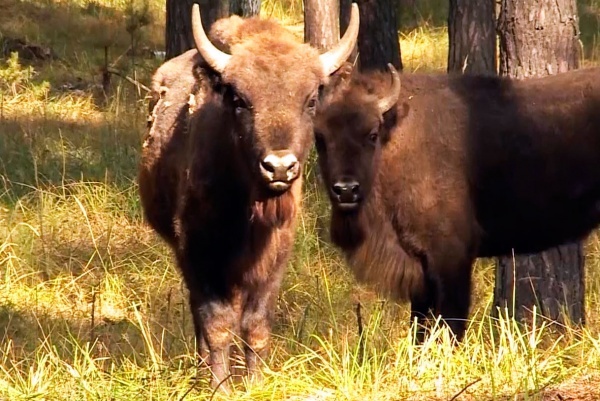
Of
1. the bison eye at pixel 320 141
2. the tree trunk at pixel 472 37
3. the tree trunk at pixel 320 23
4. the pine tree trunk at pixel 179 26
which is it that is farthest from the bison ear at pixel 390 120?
the tree trunk at pixel 320 23

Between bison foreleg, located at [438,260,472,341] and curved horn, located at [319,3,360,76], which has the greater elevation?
curved horn, located at [319,3,360,76]

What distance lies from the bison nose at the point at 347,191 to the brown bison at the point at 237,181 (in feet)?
1.60

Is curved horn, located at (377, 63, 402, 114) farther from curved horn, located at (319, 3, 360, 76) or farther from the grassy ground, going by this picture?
the grassy ground

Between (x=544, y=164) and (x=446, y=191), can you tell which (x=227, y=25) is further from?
(x=544, y=164)

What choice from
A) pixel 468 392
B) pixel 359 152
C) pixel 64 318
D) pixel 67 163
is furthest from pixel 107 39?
pixel 468 392

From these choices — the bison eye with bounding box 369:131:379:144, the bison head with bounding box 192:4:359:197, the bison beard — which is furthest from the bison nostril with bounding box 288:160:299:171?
the bison eye with bounding box 369:131:379:144

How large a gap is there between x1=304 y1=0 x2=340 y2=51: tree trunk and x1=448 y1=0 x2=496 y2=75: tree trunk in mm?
1413

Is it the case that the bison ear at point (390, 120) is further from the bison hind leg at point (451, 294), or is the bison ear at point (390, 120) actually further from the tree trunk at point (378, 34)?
the tree trunk at point (378, 34)

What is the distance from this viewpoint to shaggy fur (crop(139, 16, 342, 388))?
6.10 meters

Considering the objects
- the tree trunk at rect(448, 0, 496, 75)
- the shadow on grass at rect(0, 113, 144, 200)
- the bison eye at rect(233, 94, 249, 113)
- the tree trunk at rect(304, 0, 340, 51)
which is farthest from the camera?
the tree trunk at rect(304, 0, 340, 51)

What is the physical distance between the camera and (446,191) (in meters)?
7.32

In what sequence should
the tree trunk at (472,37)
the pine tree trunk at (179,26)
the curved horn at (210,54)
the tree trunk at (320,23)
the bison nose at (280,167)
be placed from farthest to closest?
the tree trunk at (320,23), the tree trunk at (472,37), the pine tree trunk at (179,26), the curved horn at (210,54), the bison nose at (280,167)

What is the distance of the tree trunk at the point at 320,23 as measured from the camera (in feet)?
44.1

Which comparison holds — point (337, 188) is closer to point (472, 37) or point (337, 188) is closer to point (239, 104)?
point (239, 104)
